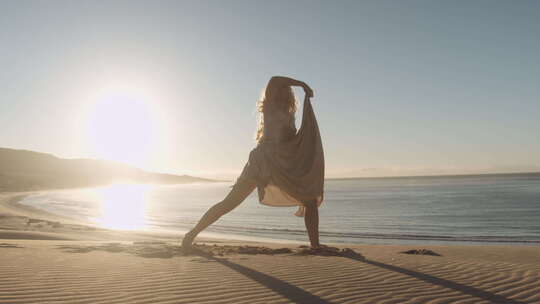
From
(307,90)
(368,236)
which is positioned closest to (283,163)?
(307,90)

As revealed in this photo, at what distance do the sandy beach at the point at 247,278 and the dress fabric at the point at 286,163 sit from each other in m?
1.02

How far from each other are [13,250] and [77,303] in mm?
3928

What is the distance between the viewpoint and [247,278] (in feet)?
17.8

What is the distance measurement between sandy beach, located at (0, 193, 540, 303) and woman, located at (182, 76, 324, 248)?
2.68 feet

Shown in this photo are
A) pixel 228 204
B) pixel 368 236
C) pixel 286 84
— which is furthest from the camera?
pixel 368 236

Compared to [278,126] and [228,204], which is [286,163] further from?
[228,204]

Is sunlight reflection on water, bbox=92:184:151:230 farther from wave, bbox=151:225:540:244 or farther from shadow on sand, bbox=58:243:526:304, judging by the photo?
shadow on sand, bbox=58:243:526:304

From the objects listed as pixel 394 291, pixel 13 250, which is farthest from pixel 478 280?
pixel 13 250

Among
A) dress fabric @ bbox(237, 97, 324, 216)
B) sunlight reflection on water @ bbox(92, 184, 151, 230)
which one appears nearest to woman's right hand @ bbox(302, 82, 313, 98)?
dress fabric @ bbox(237, 97, 324, 216)

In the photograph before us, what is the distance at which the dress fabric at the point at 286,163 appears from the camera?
741cm

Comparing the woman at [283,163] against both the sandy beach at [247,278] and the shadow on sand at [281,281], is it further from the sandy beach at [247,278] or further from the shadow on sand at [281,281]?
the sandy beach at [247,278]

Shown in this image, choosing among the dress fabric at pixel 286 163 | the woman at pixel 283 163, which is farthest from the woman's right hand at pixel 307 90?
the dress fabric at pixel 286 163

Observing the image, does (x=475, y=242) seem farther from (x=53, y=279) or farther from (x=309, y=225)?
(x=53, y=279)

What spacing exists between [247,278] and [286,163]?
2.45 m
